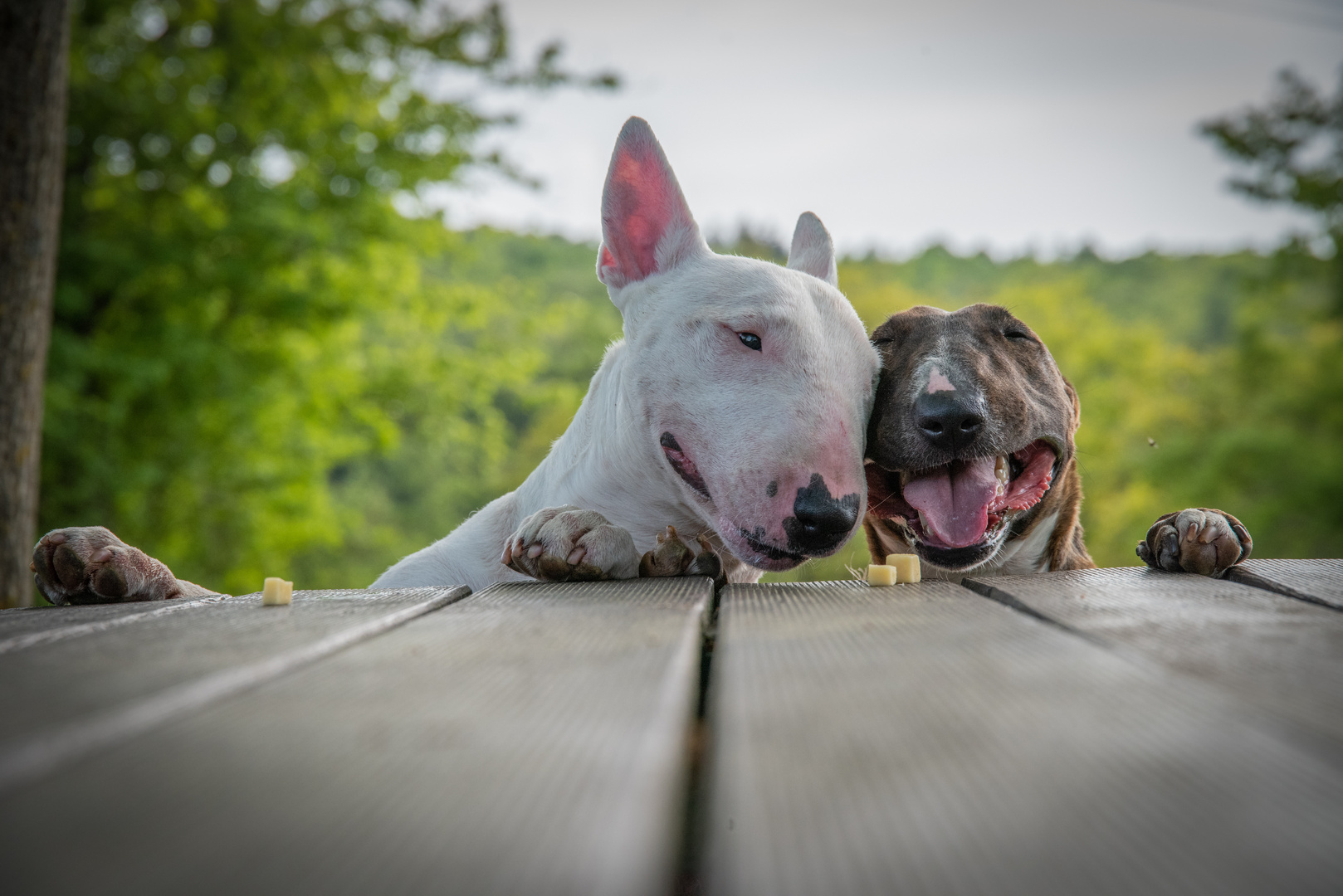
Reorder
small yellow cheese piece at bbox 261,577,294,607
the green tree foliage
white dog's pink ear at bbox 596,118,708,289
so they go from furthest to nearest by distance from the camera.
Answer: the green tree foliage → white dog's pink ear at bbox 596,118,708,289 → small yellow cheese piece at bbox 261,577,294,607

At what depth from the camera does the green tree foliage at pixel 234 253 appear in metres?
8.88

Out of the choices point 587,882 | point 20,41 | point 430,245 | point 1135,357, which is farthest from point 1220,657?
point 1135,357

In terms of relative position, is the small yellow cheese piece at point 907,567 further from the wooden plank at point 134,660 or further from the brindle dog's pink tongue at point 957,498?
the wooden plank at point 134,660

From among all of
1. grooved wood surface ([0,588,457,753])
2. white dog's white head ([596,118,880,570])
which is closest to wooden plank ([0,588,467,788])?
grooved wood surface ([0,588,457,753])

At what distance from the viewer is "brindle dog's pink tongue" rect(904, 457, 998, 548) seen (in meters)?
2.39

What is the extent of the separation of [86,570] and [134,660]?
3.54 feet

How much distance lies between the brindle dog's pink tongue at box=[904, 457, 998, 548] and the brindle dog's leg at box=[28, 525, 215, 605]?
1.85 metres

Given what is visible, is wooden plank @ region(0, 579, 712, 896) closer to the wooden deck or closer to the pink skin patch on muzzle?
the wooden deck

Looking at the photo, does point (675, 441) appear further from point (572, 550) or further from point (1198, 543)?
point (1198, 543)

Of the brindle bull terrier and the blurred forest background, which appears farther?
the blurred forest background

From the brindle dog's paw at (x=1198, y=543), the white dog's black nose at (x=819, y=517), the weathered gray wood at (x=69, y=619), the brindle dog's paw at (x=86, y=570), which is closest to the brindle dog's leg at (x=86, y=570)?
the brindle dog's paw at (x=86, y=570)

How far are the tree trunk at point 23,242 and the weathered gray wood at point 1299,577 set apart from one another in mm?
4837

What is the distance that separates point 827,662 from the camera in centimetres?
106

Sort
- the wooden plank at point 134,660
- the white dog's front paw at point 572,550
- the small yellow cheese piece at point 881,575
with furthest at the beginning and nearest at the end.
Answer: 1. the white dog's front paw at point 572,550
2. the small yellow cheese piece at point 881,575
3. the wooden plank at point 134,660
